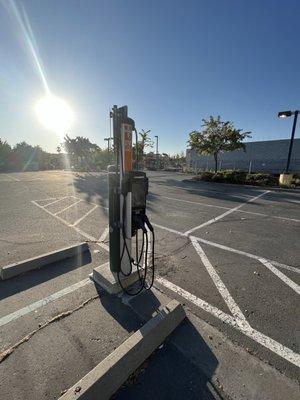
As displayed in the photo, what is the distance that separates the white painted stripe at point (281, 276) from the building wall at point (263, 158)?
28.9 m

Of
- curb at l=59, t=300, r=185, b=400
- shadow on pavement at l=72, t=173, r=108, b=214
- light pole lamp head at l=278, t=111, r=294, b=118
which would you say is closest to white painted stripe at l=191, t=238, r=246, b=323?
curb at l=59, t=300, r=185, b=400

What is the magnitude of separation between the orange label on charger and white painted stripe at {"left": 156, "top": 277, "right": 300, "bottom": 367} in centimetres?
199

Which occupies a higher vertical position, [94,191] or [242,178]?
[242,178]

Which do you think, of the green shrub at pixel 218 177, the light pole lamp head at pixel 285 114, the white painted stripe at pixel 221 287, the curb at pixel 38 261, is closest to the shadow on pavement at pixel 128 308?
the white painted stripe at pixel 221 287

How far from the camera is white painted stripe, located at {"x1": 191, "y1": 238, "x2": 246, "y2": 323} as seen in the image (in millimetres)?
3000

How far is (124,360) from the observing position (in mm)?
2078

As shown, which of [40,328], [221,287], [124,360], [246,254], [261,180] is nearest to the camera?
[124,360]

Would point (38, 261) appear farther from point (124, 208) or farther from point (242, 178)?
point (242, 178)

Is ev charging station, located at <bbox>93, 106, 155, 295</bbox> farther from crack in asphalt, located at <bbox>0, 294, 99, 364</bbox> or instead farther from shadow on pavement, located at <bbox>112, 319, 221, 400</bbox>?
shadow on pavement, located at <bbox>112, 319, 221, 400</bbox>

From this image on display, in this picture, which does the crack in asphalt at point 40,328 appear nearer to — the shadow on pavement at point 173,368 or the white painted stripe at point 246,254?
Result: the shadow on pavement at point 173,368

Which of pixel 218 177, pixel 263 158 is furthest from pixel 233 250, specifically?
pixel 263 158

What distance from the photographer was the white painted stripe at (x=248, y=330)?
7.74 feet

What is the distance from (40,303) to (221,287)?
2679 millimetres

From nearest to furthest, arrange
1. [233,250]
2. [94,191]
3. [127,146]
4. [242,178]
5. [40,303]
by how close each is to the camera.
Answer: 1. [127,146]
2. [40,303]
3. [233,250]
4. [94,191]
5. [242,178]
